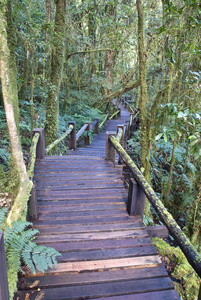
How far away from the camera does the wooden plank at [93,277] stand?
7.39 ft

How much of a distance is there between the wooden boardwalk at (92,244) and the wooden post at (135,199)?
0.41 ft

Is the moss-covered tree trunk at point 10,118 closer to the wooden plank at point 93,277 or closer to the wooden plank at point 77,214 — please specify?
the wooden plank at point 77,214

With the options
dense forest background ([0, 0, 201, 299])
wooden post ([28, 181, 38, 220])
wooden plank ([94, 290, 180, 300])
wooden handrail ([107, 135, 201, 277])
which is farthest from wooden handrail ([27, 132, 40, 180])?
wooden plank ([94, 290, 180, 300])

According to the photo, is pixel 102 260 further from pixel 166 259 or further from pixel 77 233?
pixel 166 259

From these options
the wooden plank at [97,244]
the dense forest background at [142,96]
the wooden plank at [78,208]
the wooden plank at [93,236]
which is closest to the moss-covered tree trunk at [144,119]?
the dense forest background at [142,96]

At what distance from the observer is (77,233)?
2969mm

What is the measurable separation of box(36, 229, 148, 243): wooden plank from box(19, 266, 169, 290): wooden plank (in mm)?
518

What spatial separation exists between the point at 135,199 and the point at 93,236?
0.88 m

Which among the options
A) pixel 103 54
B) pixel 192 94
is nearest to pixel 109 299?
pixel 192 94

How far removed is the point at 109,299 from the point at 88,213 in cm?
139

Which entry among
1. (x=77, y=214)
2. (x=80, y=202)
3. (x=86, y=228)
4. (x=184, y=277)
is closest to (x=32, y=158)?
(x=80, y=202)

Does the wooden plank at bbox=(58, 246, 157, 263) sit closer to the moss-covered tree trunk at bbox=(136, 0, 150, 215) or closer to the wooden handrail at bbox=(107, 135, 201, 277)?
the wooden handrail at bbox=(107, 135, 201, 277)

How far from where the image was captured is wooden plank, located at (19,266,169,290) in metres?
2.25

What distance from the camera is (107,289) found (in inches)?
87.1
